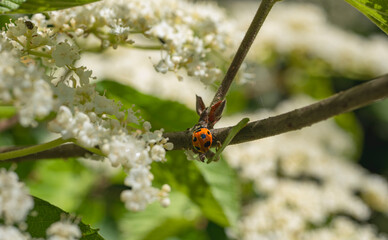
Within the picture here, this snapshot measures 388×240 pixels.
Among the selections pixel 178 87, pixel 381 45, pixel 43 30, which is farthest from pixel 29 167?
pixel 381 45

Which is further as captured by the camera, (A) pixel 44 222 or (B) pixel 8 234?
(A) pixel 44 222

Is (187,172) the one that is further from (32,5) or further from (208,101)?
(208,101)

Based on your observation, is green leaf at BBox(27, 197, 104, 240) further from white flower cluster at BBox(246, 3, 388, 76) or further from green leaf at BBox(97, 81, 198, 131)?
white flower cluster at BBox(246, 3, 388, 76)

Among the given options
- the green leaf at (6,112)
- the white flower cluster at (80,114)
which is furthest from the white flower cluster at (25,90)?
the green leaf at (6,112)

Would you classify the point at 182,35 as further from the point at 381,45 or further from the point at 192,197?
the point at 381,45

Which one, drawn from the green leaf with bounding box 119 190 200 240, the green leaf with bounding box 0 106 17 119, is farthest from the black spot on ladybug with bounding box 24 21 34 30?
the green leaf with bounding box 119 190 200 240

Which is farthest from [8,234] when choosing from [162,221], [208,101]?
[208,101]
